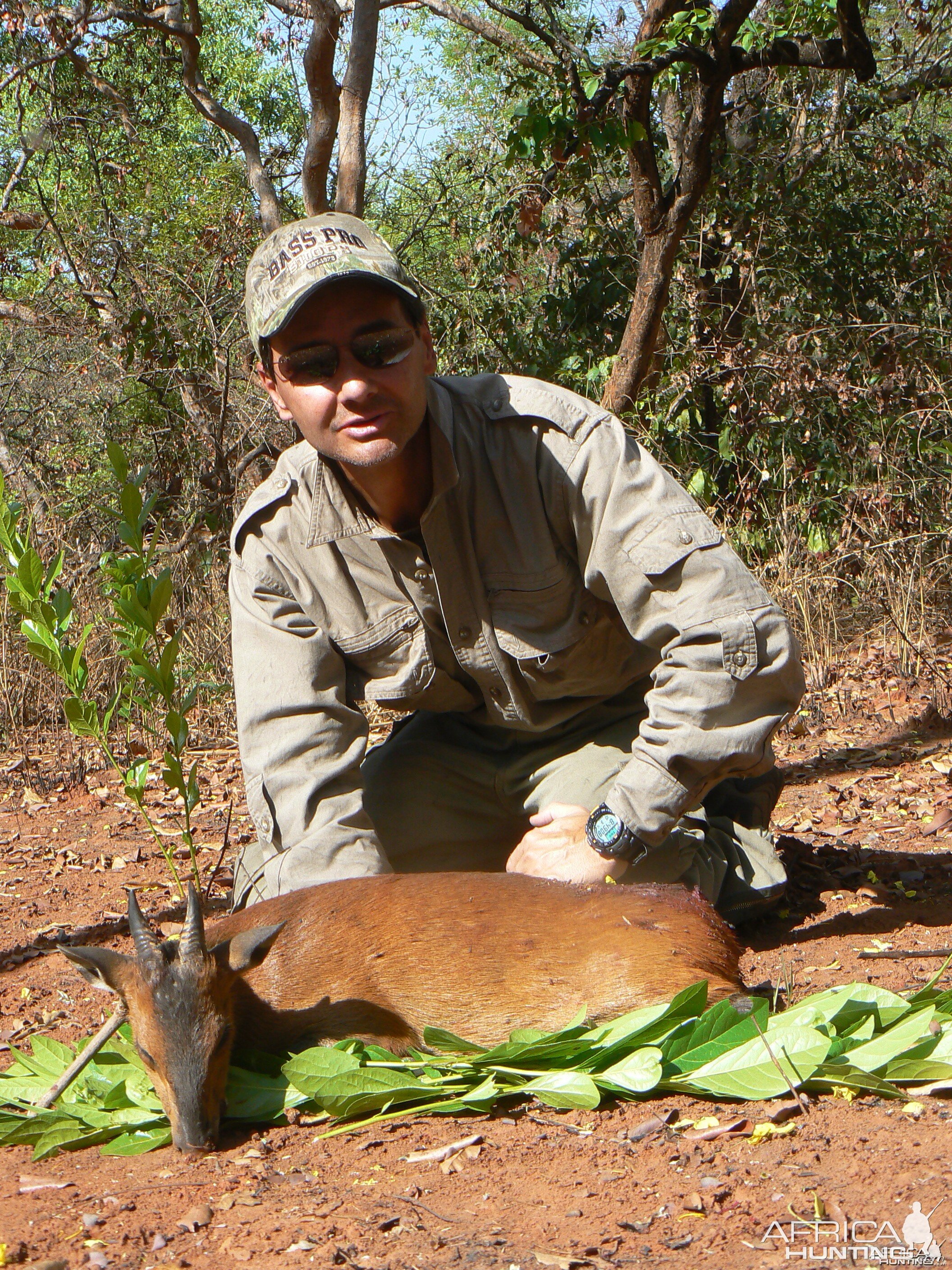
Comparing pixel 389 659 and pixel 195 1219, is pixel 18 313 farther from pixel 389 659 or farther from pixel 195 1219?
pixel 195 1219

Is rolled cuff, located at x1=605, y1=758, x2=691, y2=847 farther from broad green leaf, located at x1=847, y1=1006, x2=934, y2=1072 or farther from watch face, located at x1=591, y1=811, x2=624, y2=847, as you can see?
broad green leaf, located at x1=847, y1=1006, x2=934, y2=1072

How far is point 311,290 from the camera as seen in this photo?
340cm

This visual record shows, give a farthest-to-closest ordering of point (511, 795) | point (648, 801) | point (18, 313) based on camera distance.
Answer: point (18, 313), point (511, 795), point (648, 801)

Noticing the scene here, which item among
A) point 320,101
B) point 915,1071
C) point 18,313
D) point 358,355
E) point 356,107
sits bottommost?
Answer: point 915,1071

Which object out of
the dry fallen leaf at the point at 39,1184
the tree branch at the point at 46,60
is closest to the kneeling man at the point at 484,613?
the dry fallen leaf at the point at 39,1184

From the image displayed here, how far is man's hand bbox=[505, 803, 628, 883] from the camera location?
346cm

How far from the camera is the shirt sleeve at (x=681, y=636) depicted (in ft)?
11.0

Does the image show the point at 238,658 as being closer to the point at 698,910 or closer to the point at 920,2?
the point at 698,910

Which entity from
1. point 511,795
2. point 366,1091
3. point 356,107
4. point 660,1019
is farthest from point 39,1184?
point 356,107

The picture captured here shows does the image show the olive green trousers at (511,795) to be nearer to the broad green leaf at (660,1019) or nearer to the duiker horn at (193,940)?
the broad green leaf at (660,1019)

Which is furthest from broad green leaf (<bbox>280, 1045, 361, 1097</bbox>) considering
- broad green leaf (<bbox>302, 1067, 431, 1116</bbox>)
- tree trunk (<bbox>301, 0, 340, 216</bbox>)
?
tree trunk (<bbox>301, 0, 340, 216</bbox>)

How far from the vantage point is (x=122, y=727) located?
754 centimetres

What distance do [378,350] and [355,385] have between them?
14 centimetres

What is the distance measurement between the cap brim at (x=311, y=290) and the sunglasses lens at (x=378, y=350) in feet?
0.47
